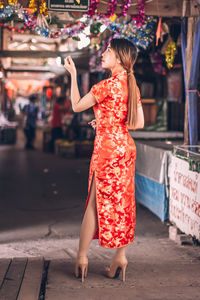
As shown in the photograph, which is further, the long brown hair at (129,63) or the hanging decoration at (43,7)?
the hanging decoration at (43,7)

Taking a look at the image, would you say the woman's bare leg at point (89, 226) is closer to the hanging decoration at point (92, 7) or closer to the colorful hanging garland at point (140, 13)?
the hanging decoration at point (92, 7)

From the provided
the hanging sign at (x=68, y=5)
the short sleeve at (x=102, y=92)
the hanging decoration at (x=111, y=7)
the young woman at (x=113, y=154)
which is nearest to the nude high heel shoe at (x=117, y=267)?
the young woman at (x=113, y=154)

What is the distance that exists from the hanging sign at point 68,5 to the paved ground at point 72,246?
2.82m

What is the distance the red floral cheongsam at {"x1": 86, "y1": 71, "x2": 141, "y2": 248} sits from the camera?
4.34 m

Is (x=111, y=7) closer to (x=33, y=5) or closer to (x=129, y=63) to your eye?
(x=33, y=5)

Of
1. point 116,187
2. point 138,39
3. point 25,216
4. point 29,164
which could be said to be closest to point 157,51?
point 138,39

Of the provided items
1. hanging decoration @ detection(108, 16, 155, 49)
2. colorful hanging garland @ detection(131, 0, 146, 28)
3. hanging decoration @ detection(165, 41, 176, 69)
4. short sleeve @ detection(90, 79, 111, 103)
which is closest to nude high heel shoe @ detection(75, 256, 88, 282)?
short sleeve @ detection(90, 79, 111, 103)

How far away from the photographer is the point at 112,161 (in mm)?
4340

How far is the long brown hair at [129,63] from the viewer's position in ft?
14.2

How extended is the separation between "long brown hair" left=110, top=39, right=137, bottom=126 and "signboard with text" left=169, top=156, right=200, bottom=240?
1.51 meters

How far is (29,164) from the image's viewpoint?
1436cm

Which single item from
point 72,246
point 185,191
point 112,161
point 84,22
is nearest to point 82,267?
point 112,161

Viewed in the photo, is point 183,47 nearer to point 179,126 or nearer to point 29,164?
point 179,126

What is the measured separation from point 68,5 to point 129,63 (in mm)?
2299
